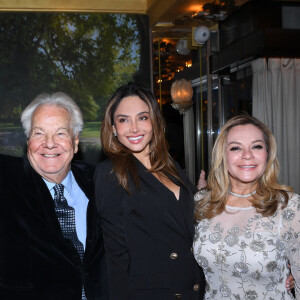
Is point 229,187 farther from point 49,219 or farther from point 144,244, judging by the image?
point 49,219

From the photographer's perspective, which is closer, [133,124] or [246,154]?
[246,154]

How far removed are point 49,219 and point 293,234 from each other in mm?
1120

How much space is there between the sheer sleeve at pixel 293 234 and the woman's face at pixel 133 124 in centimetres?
87

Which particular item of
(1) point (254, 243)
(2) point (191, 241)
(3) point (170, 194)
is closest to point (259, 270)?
(1) point (254, 243)

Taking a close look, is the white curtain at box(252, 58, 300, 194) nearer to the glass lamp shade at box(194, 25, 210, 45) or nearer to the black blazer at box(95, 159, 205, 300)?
the glass lamp shade at box(194, 25, 210, 45)

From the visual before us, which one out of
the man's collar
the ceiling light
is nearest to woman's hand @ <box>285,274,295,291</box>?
the man's collar

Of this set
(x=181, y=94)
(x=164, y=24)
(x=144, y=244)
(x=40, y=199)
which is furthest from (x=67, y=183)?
(x=181, y=94)

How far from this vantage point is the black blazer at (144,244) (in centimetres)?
224

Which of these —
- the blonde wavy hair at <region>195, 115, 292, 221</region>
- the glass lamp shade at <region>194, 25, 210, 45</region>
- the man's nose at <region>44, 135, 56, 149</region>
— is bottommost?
the blonde wavy hair at <region>195, 115, 292, 221</region>

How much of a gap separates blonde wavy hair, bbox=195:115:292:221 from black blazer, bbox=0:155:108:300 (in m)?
0.69

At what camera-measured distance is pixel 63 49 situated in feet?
19.7

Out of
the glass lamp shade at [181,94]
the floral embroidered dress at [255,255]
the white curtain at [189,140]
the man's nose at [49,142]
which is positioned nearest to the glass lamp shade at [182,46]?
the glass lamp shade at [181,94]

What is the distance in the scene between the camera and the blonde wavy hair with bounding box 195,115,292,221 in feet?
7.11

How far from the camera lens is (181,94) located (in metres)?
6.81
